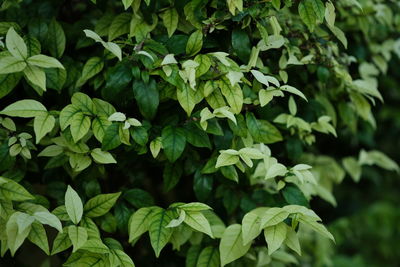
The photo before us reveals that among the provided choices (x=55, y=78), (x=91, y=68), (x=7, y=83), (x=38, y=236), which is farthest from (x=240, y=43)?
(x=38, y=236)

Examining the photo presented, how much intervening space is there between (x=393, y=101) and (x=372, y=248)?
1.30 metres

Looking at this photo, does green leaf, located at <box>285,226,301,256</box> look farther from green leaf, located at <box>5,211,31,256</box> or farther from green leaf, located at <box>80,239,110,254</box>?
green leaf, located at <box>5,211,31,256</box>

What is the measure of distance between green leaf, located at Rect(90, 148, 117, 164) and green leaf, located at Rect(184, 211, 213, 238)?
277 mm

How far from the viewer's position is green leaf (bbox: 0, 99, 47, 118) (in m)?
1.28

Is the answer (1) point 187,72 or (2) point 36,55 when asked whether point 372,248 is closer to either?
(1) point 187,72

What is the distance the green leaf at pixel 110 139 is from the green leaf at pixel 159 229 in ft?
0.75

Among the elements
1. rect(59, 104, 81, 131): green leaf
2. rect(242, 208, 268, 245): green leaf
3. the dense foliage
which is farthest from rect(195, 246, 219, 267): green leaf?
rect(59, 104, 81, 131): green leaf

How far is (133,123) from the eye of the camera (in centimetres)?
133

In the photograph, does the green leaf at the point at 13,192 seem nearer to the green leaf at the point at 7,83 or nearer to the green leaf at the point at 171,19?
the green leaf at the point at 7,83

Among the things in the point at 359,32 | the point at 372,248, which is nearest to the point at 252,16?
Result: the point at 359,32

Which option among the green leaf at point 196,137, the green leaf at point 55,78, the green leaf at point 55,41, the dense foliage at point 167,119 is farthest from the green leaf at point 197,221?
the green leaf at point 55,41

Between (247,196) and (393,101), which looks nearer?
(247,196)

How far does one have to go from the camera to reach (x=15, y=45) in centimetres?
125

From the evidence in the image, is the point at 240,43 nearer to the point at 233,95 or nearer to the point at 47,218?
the point at 233,95
